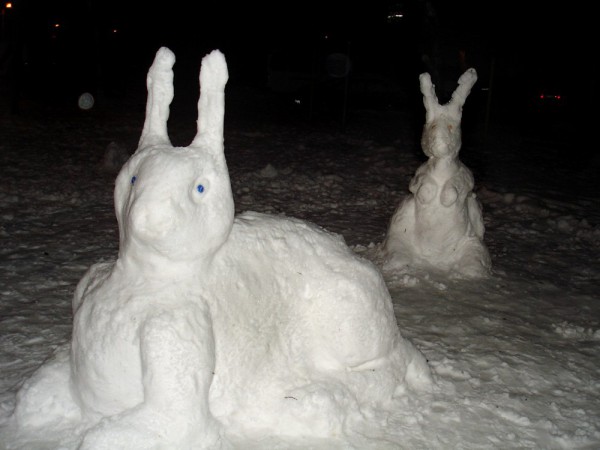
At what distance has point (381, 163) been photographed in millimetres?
10727

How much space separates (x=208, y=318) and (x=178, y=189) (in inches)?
21.9

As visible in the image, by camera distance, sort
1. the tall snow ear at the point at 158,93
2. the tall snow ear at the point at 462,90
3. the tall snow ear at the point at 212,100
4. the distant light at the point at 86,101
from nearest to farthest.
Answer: the tall snow ear at the point at 212,100 < the tall snow ear at the point at 158,93 < the tall snow ear at the point at 462,90 < the distant light at the point at 86,101

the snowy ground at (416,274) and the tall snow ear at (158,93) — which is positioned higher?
the tall snow ear at (158,93)

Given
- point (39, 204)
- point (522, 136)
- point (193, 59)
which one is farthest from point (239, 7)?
point (39, 204)

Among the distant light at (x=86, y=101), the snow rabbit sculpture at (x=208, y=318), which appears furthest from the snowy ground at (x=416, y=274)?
the distant light at (x=86, y=101)

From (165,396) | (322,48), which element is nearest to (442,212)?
(165,396)

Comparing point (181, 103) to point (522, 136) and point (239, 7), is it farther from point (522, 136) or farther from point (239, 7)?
point (522, 136)

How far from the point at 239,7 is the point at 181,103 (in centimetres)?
523

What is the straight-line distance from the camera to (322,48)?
21203 millimetres

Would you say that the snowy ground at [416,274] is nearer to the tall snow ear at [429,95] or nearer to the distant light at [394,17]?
the tall snow ear at [429,95]

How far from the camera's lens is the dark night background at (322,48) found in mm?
18297

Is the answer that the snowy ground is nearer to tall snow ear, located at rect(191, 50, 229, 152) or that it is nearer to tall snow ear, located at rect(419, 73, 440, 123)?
tall snow ear, located at rect(191, 50, 229, 152)

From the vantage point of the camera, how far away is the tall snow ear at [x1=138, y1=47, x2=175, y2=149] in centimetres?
268

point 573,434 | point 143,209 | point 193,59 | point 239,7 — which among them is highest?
point 239,7
